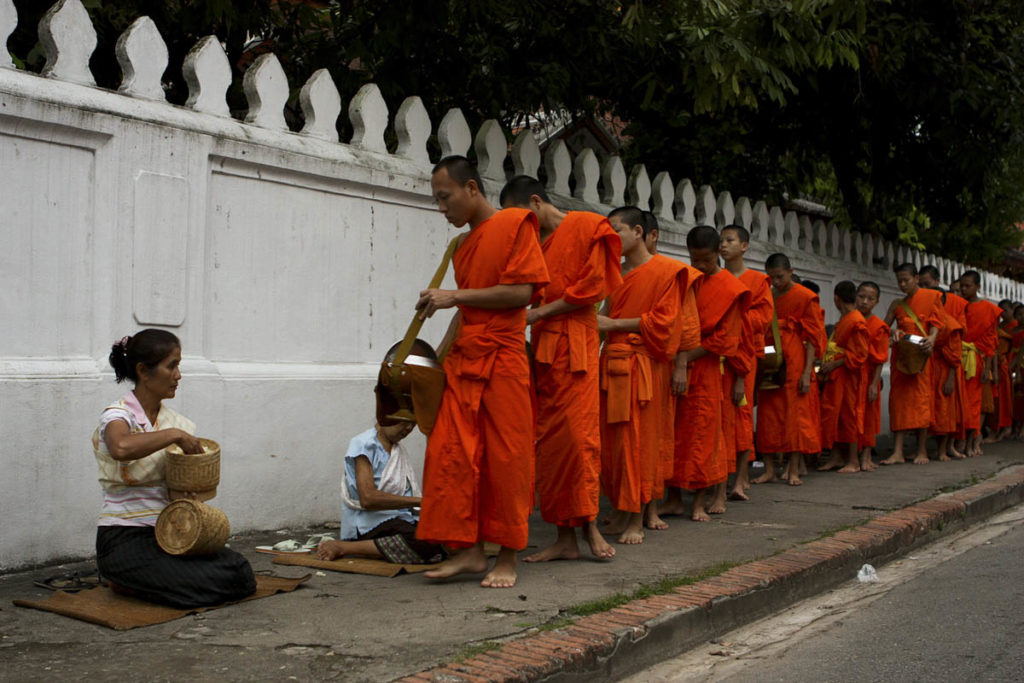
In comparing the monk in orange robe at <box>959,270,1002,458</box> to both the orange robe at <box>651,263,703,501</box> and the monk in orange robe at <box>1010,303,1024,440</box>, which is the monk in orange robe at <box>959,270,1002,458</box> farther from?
the orange robe at <box>651,263,703,501</box>

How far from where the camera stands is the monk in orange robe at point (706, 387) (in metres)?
7.23

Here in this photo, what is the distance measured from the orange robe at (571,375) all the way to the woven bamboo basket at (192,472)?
5.51 ft

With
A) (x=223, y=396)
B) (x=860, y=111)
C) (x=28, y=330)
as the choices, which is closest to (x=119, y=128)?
(x=28, y=330)

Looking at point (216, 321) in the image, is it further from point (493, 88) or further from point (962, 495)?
point (962, 495)

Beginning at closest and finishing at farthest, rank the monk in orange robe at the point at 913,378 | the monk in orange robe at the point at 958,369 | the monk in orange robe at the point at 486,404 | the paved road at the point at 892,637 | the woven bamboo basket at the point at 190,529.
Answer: the paved road at the point at 892,637 → the woven bamboo basket at the point at 190,529 → the monk in orange robe at the point at 486,404 → the monk in orange robe at the point at 913,378 → the monk in orange robe at the point at 958,369

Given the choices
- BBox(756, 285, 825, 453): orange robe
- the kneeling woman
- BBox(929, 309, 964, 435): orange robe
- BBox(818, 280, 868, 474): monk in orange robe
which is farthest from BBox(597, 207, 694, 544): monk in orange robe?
BBox(929, 309, 964, 435): orange robe

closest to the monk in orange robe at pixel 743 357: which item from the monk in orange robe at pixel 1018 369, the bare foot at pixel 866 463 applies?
the bare foot at pixel 866 463

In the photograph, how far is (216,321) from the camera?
5.99 m

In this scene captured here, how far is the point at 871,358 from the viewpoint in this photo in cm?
1029

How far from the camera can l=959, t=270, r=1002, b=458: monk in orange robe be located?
11.5 meters

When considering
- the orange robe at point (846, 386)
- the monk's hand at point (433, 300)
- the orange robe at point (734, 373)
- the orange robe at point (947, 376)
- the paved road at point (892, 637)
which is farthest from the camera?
the orange robe at point (947, 376)

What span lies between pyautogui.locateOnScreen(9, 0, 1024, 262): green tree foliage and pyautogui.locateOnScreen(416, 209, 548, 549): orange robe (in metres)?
2.79

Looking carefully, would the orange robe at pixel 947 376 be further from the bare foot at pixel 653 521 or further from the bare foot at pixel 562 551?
the bare foot at pixel 562 551

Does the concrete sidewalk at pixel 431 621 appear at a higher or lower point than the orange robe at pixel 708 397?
lower
